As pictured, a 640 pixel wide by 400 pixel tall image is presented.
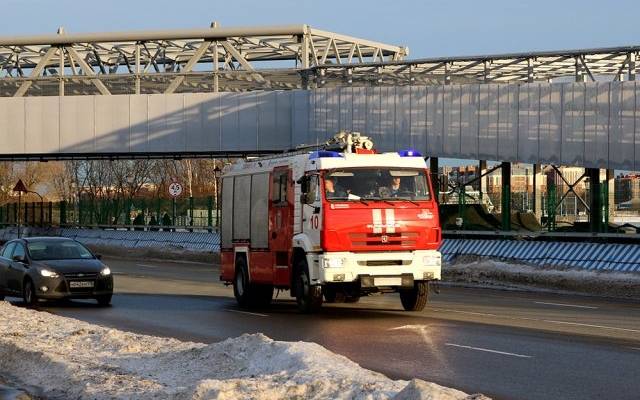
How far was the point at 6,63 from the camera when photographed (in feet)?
200

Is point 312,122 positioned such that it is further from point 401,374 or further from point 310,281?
point 401,374

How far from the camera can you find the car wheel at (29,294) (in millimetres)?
24578

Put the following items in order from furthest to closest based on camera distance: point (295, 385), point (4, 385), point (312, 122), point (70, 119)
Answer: point (70, 119) → point (312, 122) → point (4, 385) → point (295, 385)

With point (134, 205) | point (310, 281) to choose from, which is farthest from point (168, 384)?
point (134, 205)

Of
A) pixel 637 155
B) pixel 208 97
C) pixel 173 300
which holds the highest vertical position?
pixel 208 97

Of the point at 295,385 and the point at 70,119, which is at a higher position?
the point at 70,119

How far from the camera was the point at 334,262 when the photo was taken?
20.2 metres

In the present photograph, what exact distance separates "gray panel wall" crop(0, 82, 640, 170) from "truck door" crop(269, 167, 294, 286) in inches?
735

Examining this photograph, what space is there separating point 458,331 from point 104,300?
389 inches

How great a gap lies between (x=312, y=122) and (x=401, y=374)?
36294 mm

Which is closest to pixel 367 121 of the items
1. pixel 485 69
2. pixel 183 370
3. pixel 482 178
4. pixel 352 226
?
pixel 485 69

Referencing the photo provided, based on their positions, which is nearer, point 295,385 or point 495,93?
point 295,385

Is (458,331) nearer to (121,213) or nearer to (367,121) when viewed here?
(367,121)

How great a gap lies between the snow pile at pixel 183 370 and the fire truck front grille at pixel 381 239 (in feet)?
18.5
